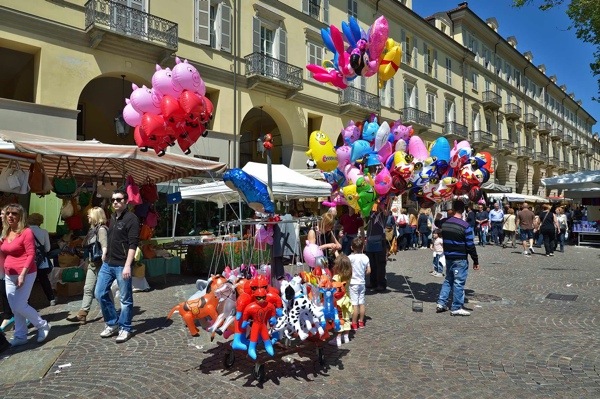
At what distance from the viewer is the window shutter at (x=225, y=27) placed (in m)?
16.4

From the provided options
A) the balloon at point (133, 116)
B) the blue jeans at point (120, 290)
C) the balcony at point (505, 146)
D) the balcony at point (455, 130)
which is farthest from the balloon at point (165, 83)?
the balcony at point (505, 146)

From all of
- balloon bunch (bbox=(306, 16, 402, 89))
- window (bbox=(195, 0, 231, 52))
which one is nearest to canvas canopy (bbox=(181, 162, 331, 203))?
balloon bunch (bbox=(306, 16, 402, 89))

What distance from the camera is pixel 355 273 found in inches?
229

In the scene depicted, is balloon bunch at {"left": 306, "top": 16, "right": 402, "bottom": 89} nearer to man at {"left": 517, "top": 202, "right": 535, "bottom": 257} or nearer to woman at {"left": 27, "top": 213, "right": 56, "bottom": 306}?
woman at {"left": 27, "top": 213, "right": 56, "bottom": 306}

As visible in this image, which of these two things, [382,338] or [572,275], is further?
[572,275]

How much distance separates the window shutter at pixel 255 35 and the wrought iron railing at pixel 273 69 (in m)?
0.53

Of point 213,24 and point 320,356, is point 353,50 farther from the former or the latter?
point 213,24

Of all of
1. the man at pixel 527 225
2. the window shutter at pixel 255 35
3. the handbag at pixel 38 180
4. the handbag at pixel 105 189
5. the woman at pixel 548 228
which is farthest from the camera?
the window shutter at pixel 255 35

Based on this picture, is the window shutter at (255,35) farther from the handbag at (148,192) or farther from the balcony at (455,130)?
the balcony at (455,130)

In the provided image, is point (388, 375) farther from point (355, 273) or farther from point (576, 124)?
point (576, 124)

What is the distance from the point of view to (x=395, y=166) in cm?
648

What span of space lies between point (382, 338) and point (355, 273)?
2.97ft

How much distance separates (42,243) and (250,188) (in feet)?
13.0

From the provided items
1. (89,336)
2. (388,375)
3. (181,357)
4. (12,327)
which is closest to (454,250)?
(388,375)
